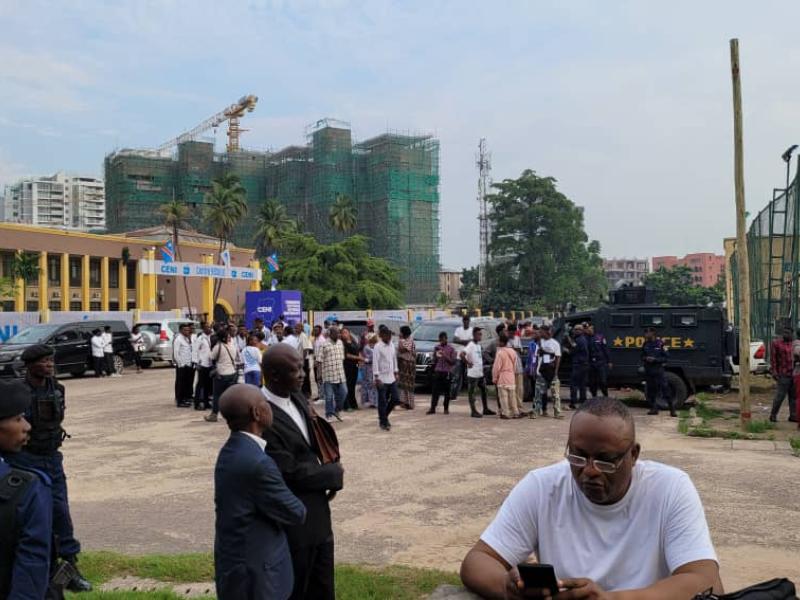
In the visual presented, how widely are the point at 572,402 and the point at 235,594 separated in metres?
12.2

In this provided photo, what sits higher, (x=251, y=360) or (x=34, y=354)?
(x=34, y=354)

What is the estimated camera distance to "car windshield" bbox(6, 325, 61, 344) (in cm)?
2123

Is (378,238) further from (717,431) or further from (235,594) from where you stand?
(235,594)

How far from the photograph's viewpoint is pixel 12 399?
2994mm

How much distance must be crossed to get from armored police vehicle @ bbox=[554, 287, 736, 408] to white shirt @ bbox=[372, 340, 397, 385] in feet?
14.4

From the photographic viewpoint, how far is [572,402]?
14.7 m

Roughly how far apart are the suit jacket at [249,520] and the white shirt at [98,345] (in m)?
21.1

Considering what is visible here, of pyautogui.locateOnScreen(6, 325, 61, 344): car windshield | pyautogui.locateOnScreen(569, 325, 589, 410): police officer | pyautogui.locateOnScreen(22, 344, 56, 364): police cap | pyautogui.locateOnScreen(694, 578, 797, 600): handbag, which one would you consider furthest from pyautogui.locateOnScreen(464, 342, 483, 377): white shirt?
pyautogui.locateOnScreen(6, 325, 61, 344): car windshield

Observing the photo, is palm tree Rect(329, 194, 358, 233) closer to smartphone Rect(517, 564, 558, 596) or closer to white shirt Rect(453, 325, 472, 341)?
white shirt Rect(453, 325, 472, 341)

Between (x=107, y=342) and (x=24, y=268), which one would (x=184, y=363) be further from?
(x=24, y=268)

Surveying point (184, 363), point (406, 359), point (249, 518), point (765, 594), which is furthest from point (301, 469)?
point (184, 363)

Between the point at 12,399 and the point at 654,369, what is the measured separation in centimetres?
1277

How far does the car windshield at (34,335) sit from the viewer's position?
2123cm

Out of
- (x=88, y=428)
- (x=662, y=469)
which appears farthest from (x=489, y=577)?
(x=88, y=428)
